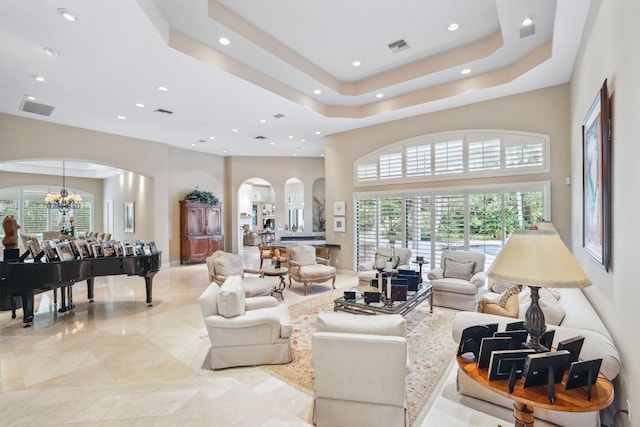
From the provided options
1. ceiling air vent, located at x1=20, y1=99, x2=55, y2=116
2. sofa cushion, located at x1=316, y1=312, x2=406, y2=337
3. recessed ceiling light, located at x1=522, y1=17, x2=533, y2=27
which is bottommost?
sofa cushion, located at x1=316, y1=312, x2=406, y2=337

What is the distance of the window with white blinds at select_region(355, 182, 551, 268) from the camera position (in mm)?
5438

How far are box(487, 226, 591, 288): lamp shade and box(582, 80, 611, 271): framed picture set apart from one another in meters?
0.93

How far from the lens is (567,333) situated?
224cm

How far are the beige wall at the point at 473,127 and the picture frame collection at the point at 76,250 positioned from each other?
15.0 ft

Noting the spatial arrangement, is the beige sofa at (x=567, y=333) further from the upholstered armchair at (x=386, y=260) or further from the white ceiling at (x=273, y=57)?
the white ceiling at (x=273, y=57)

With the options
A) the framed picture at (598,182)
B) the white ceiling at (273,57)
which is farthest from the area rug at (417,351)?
the white ceiling at (273,57)

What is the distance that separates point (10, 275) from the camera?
14.0 ft

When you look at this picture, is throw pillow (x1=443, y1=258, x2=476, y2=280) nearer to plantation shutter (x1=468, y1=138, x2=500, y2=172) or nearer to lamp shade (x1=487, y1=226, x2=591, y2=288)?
plantation shutter (x1=468, y1=138, x2=500, y2=172)

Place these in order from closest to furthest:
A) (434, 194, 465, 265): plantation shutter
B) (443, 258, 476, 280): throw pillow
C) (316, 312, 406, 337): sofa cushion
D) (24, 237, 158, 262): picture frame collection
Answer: (316, 312, 406, 337): sofa cushion < (24, 237, 158, 262): picture frame collection < (443, 258, 476, 280): throw pillow < (434, 194, 465, 265): plantation shutter

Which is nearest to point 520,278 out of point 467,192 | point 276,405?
point 276,405

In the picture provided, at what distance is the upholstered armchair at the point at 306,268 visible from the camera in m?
5.93

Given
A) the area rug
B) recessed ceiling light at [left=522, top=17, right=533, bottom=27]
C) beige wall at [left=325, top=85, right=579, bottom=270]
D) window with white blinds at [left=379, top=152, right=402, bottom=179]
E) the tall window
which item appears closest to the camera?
the area rug

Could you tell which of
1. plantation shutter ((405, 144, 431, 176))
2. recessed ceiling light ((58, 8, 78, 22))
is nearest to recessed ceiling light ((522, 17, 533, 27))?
plantation shutter ((405, 144, 431, 176))

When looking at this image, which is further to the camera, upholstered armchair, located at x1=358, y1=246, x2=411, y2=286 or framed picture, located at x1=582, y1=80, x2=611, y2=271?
upholstered armchair, located at x1=358, y1=246, x2=411, y2=286
